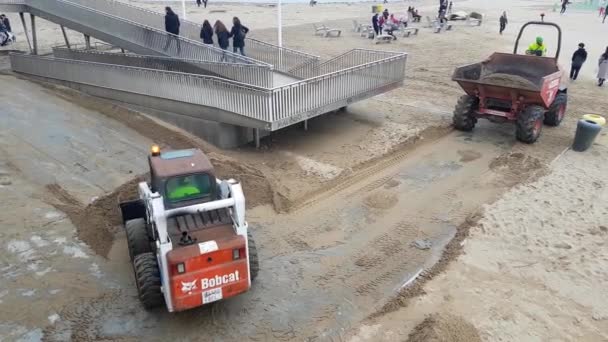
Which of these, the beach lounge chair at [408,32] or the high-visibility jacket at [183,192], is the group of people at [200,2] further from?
the high-visibility jacket at [183,192]

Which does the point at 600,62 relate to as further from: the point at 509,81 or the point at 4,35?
the point at 4,35

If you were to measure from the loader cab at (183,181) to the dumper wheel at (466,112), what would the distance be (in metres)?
8.62

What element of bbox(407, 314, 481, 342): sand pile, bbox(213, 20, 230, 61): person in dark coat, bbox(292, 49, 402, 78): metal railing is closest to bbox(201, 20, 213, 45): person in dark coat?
bbox(213, 20, 230, 61): person in dark coat

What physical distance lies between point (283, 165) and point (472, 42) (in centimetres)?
1967

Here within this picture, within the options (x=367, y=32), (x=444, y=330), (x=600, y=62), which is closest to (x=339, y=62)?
(x=600, y=62)

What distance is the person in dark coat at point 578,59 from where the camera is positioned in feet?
59.9

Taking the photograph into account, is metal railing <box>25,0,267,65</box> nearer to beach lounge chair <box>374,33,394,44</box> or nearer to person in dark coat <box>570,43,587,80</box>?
person in dark coat <box>570,43,587,80</box>

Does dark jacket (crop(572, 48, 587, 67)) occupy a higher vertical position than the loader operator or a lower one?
lower

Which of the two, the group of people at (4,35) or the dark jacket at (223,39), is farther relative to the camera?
the group of people at (4,35)

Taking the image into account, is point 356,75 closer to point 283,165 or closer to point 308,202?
point 283,165

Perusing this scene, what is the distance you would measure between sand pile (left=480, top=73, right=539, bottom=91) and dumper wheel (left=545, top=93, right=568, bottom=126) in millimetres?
1475

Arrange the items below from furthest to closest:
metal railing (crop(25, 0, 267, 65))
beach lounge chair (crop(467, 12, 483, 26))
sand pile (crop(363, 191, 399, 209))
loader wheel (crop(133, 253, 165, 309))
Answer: beach lounge chair (crop(467, 12, 483, 26))
metal railing (crop(25, 0, 267, 65))
sand pile (crop(363, 191, 399, 209))
loader wheel (crop(133, 253, 165, 309))

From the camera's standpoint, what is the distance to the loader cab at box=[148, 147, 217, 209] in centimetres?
642

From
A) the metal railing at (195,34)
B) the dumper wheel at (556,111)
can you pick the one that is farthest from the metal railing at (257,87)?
the dumper wheel at (556,111)
